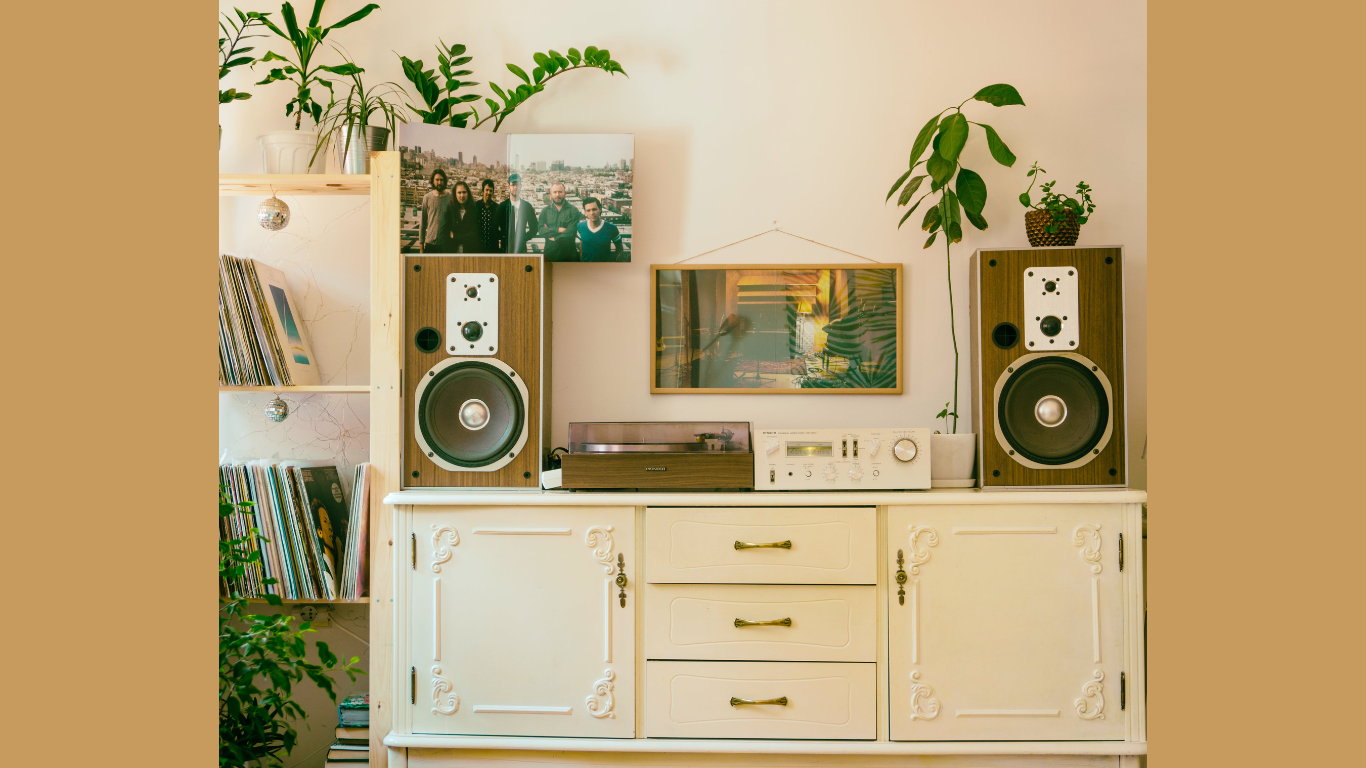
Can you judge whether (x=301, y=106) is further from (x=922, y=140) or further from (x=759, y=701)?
(x=759, y=701)

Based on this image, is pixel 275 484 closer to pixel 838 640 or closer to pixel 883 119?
pixel 838 640

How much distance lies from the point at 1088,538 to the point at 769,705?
91 centimetres

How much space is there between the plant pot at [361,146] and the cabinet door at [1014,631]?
71.7 inches

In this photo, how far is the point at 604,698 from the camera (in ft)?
6.52

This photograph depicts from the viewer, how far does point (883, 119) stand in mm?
2424

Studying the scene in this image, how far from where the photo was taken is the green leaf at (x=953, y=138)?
212 centimetres

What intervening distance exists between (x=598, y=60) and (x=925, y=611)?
1.79 meters

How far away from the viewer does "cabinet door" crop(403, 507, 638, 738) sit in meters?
1.99

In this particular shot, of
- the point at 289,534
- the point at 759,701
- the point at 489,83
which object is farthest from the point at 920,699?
the point at 489,83

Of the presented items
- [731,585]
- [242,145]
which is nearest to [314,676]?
[731,585]

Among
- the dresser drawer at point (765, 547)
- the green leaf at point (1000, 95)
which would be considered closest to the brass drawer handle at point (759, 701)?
the dresser drawer at point (765, 547)

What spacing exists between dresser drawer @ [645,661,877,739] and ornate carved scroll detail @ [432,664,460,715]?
19.7 inches

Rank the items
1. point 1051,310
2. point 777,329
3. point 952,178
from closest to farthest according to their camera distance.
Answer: point 1051,310, point 952,178, point 777,329

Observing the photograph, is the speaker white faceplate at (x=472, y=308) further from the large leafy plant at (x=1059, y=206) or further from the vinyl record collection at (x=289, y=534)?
the large leafy plant at (x=1059, y=206)
